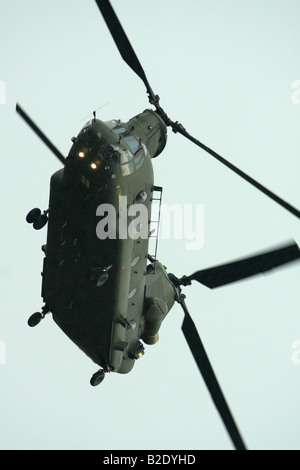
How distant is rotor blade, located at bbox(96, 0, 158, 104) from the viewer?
53.2 ft

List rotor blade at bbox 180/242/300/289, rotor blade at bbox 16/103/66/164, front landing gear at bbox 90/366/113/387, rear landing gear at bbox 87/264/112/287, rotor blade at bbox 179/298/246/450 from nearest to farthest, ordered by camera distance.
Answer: rotor blade at bbox 180/242/300/289, rear landing gear at bbox 87/264/112/287, rotor blade at bbox 16/103/66/164, front landing gear at bbox 90/366/113/387, rotor blade at bbox 179/298/246/450

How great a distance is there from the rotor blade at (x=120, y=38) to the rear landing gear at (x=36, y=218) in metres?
4.95

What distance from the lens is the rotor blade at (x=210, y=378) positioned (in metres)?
19.8

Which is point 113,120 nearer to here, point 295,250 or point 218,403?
point 295,250

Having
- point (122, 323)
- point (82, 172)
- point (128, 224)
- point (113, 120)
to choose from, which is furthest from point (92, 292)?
point (113, 120)

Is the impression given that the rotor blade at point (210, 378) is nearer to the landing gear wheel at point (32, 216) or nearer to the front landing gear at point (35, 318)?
the front landing gear at point (35, 318)

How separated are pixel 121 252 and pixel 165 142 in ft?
13.4

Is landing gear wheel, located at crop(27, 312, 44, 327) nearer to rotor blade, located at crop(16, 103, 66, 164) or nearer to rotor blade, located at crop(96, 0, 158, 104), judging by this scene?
rotor blade, located at crop(16, 103, 66, 164)

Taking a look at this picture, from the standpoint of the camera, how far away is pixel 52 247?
61.3ft

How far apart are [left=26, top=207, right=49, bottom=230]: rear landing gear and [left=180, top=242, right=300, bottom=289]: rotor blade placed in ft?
16.8

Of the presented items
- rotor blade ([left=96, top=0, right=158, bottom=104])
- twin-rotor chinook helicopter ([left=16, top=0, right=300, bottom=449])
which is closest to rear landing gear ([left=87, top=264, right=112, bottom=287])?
twin-rotor chinook helicopter ([left=16, top=0, right=300, bottom=449])

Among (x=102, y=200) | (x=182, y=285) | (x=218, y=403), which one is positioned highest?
(x=102, y=200)

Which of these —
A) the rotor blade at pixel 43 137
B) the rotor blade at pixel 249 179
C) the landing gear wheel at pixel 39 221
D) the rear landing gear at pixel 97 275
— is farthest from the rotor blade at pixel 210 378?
the rotor blade at pixel 43 137

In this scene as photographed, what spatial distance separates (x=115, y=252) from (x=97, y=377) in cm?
469
